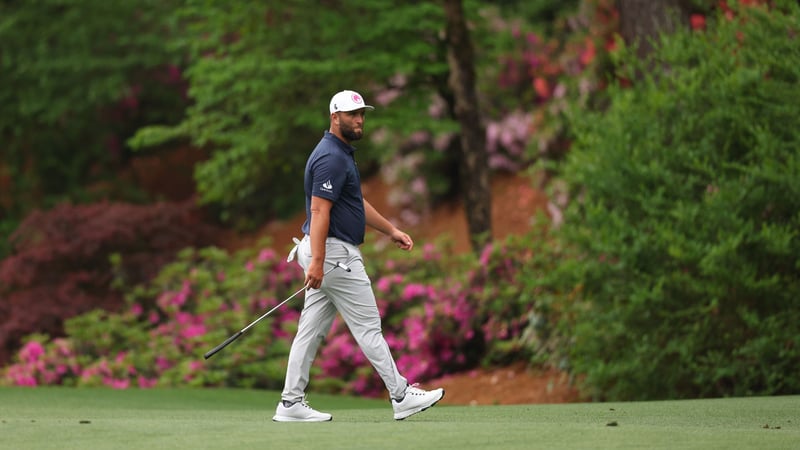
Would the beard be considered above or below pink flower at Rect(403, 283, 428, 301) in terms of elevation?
above

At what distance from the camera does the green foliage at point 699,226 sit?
11445 mm

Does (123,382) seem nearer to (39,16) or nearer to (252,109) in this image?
(252,109)

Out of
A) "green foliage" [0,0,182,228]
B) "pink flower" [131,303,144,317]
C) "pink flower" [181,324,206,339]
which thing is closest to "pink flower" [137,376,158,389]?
"pink flower" [181,324,206,339]

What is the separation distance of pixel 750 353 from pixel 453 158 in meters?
12.4

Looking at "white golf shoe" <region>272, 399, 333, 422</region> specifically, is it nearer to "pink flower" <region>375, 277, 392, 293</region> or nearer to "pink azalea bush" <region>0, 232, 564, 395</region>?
"pink azalea bush" <region>0, 232, 564, 395</region>

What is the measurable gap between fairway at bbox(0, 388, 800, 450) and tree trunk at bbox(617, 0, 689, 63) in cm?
548

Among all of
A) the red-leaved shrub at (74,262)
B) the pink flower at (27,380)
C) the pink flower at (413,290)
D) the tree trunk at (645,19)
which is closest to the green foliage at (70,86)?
the red-leaved shrub at (74,262)

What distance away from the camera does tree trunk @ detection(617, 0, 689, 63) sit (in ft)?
46.8

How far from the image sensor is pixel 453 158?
23.4m

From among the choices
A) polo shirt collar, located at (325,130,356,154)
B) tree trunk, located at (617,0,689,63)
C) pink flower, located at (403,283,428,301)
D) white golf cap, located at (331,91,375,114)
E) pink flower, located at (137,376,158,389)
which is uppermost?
tree trunk, located at (617,0,689,63)

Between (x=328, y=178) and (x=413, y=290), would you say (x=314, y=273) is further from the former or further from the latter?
(x=413, y=290)

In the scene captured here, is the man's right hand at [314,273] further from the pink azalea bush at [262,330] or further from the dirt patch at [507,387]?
the pink azalea bush at [262,330]

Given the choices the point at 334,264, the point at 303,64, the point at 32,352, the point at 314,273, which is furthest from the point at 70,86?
the point at 314,273

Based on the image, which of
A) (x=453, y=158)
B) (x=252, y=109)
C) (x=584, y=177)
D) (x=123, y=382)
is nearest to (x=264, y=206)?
(x=453, y=158)
